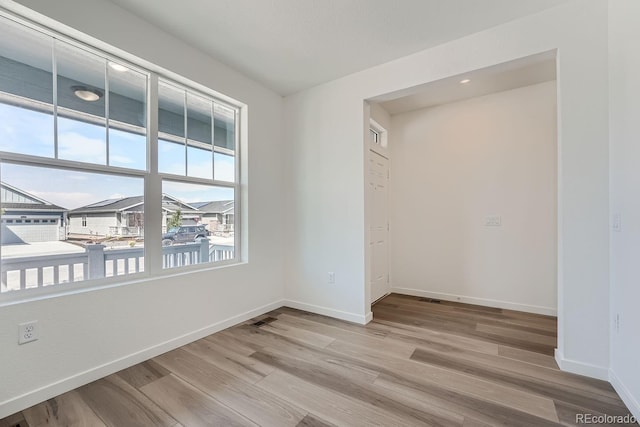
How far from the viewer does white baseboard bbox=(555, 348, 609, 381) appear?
6.19ft

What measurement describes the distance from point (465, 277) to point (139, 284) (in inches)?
145

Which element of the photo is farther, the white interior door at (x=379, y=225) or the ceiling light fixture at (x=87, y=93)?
the white interior door at (x=379, y=225)

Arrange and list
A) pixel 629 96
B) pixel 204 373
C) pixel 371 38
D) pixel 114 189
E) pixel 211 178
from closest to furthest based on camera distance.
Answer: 1. pixel 629 96
2. pixel 204 373
3. pixel 114 189
4. pixel 371 38
5. pixel 211 178

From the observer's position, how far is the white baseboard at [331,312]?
9.77 ft

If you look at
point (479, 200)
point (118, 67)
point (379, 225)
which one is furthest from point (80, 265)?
point (479, 200)

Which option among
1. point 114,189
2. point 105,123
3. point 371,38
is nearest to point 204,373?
point 114,189

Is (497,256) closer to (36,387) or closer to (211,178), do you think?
(211,178)

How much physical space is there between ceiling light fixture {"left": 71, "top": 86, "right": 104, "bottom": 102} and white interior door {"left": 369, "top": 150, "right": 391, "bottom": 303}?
9.22 ft

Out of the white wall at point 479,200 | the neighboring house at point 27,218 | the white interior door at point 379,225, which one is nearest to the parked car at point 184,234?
the neighboring house at point 27,218

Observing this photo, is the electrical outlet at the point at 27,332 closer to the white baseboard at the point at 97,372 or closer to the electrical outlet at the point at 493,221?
the white baseboard at the point at 97,372

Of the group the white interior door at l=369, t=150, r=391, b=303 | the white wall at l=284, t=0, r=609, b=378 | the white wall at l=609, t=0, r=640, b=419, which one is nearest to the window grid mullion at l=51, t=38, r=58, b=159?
the white wall at l=284, t=0, r=609, b=378

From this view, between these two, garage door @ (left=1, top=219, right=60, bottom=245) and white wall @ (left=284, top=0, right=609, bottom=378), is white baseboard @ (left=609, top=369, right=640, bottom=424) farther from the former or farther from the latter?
garage door @ (left=1, top=219, right=60, bottom=245)

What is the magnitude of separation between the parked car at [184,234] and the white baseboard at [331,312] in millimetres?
1417

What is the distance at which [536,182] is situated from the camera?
323 centimetres
